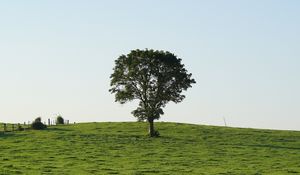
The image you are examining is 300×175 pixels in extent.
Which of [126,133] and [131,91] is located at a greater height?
[131,91]

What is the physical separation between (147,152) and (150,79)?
3021 cm

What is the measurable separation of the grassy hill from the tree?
585 centimetres

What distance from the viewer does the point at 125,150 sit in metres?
71.0

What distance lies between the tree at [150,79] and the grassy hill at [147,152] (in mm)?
5851

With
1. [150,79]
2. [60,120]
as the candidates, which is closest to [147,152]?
[150,79]

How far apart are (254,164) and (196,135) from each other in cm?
3694

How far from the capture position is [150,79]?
97.9 metres

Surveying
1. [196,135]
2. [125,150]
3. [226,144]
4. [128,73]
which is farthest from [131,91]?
[125,150]

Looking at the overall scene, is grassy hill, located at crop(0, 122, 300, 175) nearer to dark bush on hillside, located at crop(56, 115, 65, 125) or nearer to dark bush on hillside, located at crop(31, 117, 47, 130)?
dark bush on hillside, located at crop(31, 117, 47, 130)

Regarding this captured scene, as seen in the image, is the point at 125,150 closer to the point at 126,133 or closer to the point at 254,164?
the point at 254,164

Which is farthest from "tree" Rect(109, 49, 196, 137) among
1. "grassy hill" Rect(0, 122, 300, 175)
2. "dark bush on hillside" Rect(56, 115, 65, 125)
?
"dark bush on hillside" Rect(56, 115, 65, 125)

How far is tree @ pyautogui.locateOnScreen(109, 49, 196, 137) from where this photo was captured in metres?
96.9

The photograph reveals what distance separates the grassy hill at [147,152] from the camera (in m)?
54.2

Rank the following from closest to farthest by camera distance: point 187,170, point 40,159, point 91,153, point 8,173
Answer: point 8,173 < point 187,170 < point 40,159 < point 91,153
